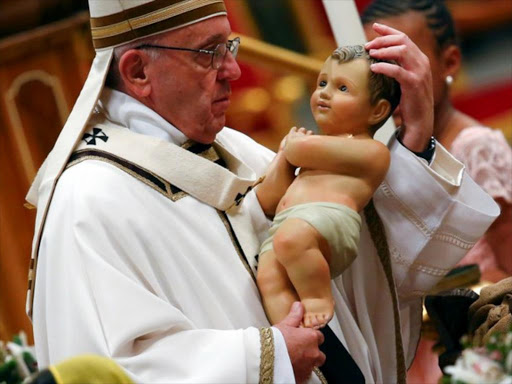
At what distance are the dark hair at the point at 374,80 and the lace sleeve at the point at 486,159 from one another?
1.56 metres

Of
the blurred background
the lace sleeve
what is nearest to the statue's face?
the lace sleeve

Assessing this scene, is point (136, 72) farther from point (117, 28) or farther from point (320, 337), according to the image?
point (320, 337)

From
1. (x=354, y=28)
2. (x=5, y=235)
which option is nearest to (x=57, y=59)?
(x=5, y=235)

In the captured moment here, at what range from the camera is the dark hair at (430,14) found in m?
5.62

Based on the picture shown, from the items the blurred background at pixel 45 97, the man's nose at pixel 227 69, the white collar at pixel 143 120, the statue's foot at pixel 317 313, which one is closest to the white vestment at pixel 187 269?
the white collar at pixel 143 120

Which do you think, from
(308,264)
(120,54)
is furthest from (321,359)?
(120,54)

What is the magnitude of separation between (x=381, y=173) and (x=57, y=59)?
377cm

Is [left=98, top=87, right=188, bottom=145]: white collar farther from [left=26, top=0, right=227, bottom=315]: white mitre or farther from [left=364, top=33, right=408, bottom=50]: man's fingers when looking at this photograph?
[left=364, top=33, right=408, bottom=50]: man's fingers

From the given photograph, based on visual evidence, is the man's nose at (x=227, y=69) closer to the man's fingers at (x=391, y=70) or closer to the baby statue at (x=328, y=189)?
the baby statue at (x=328, y=189)

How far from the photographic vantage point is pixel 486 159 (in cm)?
544

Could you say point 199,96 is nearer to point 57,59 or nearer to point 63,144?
point 63,144

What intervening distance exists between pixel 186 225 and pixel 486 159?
188 centimetres

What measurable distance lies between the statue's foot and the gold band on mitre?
3.03 ft

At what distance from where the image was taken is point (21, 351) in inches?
171
